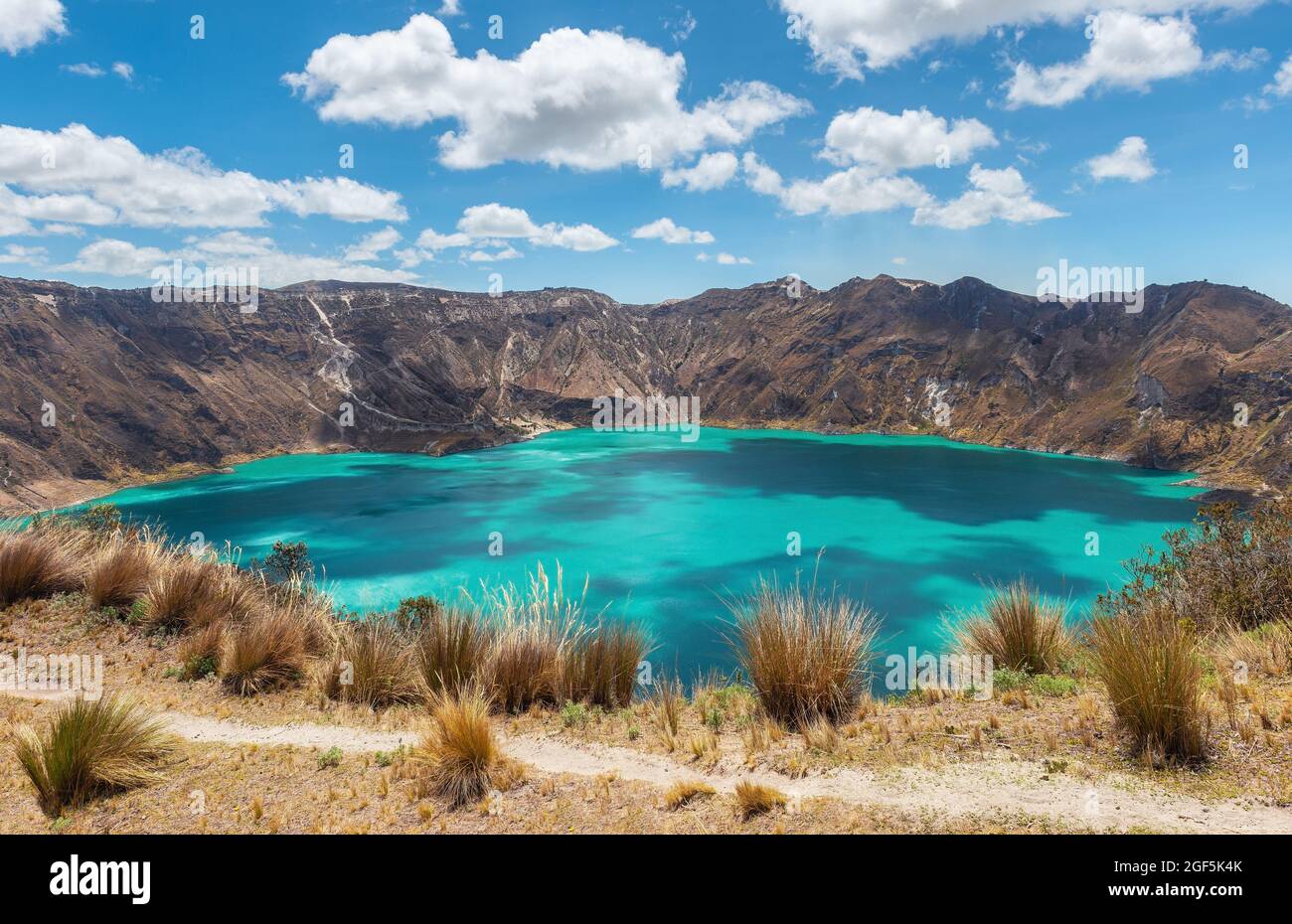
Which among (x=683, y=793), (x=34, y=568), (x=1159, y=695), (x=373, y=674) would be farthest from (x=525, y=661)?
(x=34, y=568)

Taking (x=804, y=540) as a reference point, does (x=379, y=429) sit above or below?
above

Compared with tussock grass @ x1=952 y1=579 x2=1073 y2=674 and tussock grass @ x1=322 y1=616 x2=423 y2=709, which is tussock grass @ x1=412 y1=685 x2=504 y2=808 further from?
tussock grass @ x1=952 y1=579 x2=1073 y2=674

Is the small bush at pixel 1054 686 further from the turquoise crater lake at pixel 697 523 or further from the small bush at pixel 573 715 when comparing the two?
the turquoise crater lake at pixel 697 523

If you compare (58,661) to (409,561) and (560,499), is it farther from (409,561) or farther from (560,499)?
(560,499)

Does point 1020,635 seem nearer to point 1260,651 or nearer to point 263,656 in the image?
point 1260,651

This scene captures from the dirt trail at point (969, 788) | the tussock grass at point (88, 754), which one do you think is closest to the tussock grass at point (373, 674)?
the dirt trail at point (969, 788)
